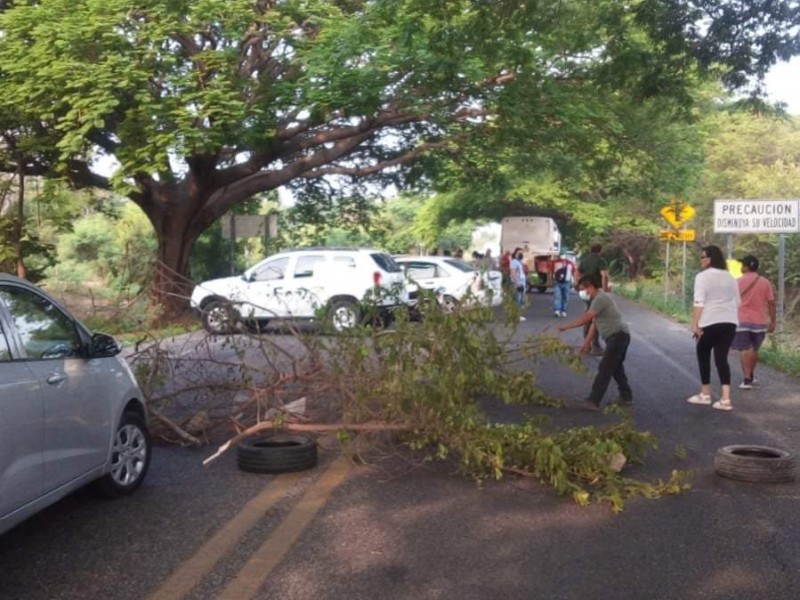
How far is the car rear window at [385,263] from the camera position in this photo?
20.4m

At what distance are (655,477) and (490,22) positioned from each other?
661 centimetres

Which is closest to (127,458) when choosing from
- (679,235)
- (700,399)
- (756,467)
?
(756,467)

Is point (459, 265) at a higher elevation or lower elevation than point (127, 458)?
higher

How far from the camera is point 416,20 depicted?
12.3m

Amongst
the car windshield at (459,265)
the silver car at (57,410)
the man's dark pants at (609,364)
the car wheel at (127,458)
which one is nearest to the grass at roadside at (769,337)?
the man's dark pants at (609,364)

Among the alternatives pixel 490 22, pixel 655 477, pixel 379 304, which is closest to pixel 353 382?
pixel 379 304

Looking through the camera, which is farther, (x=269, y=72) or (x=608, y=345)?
(x=269, y=72)

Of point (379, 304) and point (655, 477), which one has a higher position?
point (379, 304)

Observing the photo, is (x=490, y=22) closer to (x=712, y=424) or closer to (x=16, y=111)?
(x=712, y=424)

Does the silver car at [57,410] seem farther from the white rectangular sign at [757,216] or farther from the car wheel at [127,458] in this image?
the white rectangular sign at [757,216]

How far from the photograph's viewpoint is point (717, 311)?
9.97 m

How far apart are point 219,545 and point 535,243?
34064mm

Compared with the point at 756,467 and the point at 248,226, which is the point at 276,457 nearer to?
the point at 756,467

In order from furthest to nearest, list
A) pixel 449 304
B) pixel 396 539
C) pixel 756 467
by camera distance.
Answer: pixel 449 304
pixel 756 467
pixel 396 539
